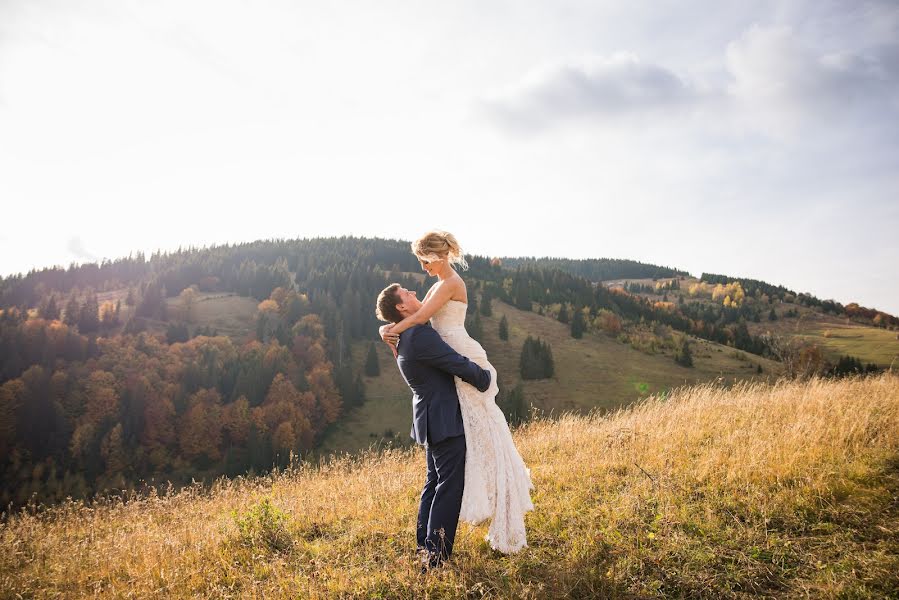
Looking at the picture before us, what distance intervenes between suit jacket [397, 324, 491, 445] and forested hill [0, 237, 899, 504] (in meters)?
41.5

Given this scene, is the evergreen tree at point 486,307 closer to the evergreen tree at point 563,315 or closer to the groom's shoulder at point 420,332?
the evergreen tree at point 563,315

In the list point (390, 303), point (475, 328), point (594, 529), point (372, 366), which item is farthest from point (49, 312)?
point (594, 529)

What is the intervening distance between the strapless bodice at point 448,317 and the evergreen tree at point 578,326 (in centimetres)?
10861

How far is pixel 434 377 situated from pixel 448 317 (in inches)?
24.9

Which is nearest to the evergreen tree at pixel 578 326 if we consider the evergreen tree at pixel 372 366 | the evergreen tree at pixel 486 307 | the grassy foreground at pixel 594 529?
the evergreen tree at pixel 486 307

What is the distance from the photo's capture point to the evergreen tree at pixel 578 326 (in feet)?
357

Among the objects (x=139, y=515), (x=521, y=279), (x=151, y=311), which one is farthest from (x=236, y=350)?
(x=139, y=515)

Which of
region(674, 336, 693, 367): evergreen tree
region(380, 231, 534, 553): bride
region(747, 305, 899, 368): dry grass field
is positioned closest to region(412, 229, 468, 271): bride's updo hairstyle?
region(380, 231, 534, 553): bride

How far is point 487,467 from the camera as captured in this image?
14.7 ft

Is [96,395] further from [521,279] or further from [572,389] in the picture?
[521,279]

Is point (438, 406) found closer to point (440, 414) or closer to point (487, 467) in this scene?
point (440, 414)

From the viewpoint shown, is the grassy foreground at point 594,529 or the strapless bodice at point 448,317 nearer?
the grassy foreground at point 594,529

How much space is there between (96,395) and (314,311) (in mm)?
→ 44778

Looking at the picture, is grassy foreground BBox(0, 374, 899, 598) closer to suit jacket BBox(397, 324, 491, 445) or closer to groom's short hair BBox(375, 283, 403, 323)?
suit jacket BBox(397, 324, 491, 445)
